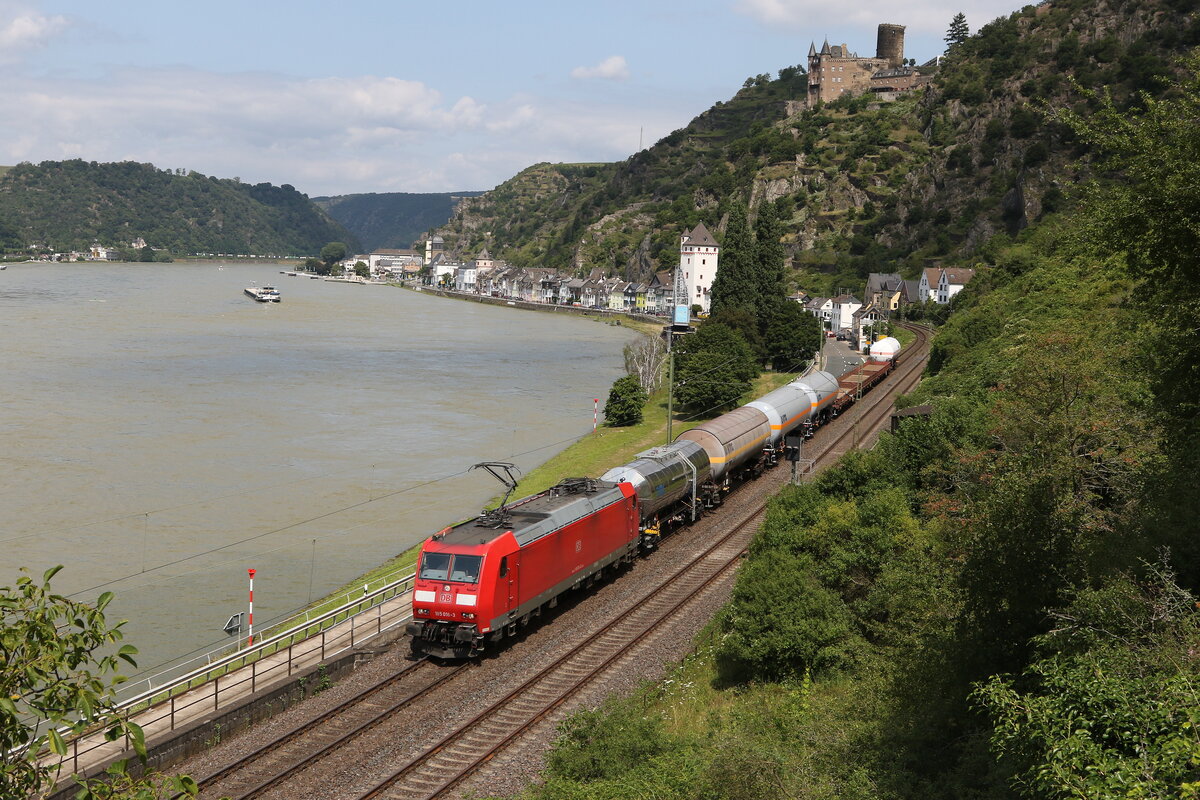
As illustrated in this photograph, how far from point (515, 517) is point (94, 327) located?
10885 cm

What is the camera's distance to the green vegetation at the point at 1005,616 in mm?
10922

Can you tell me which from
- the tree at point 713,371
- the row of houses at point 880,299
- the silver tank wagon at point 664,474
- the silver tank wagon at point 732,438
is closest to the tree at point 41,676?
the silver tank wagon at point 664,474

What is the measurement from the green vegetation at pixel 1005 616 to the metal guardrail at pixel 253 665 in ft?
25.8

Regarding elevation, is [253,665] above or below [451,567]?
below

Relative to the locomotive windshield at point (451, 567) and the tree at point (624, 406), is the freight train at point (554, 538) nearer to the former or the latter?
the locomotive windshield at point (451, 567)

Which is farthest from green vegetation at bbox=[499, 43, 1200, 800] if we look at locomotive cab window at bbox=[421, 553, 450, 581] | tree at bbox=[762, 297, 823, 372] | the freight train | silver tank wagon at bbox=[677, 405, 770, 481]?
tree at bbox=[762, 297, 823, 372]

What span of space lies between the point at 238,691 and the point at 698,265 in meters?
128

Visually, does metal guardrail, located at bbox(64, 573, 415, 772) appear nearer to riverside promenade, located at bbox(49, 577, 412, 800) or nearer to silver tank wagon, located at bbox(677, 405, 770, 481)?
riverside promenade, located at bbox(49, 577, 412, 800)

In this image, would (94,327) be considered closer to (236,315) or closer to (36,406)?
(236,315)

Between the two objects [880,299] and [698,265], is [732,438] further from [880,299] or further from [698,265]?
[698,265]

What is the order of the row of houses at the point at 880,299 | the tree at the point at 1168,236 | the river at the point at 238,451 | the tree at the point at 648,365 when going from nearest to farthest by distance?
1. the tree at the point at 1168,236
2. the river at the point at 238,451
3. the tree at the point at 648,365
4. the row of houses at the point at 880,299

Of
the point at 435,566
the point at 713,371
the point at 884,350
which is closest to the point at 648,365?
the point at 713,371

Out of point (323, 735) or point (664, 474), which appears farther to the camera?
point (664, 474)

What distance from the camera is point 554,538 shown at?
84.4ft
